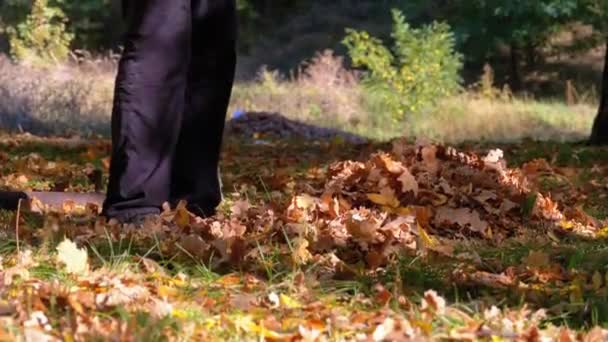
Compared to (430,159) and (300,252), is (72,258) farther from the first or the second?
(430,159)

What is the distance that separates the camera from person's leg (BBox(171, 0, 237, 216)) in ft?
14.9

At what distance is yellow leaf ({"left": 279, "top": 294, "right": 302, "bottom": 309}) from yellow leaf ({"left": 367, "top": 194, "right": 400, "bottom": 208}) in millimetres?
1668

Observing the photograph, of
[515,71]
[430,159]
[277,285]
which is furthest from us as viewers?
[515,71]

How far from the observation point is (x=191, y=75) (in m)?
4.56

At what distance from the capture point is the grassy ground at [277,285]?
8.61ft

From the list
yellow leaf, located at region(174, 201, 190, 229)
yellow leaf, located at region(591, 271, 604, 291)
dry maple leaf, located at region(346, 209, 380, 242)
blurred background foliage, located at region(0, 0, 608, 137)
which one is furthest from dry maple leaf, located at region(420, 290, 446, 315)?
blurred background foliage, located at region(0, 0, 608, 137)

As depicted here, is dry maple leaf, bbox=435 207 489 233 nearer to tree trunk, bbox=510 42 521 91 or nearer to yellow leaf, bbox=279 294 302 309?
yellow leaf, bbox=279 294 302 309

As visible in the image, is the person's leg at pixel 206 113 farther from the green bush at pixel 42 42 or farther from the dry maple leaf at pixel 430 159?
the green bush at pixel 42 42

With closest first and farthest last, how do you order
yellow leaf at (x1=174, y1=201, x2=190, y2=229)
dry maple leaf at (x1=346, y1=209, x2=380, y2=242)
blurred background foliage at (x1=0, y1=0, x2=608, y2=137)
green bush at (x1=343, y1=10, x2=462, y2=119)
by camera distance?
dry maple leaf at (x1=346, y1=209, x2=380, y2=242), yellow leaf at (x1=174, y1=201, x2=190, y2=229), green bush at (x1=343, y1=10, x2=462, y2=119), blurred background foliage at (x1=0, y1=0, x2=608, y2=137)

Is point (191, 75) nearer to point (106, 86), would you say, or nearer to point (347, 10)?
point (106, 86)

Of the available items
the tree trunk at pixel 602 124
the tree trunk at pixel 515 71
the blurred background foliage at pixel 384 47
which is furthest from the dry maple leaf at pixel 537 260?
the tree trunk at pixel 515 71

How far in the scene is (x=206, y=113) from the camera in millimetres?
4617

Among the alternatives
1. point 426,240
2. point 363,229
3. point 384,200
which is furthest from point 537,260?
point 384,200

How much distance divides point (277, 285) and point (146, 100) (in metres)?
1.34
